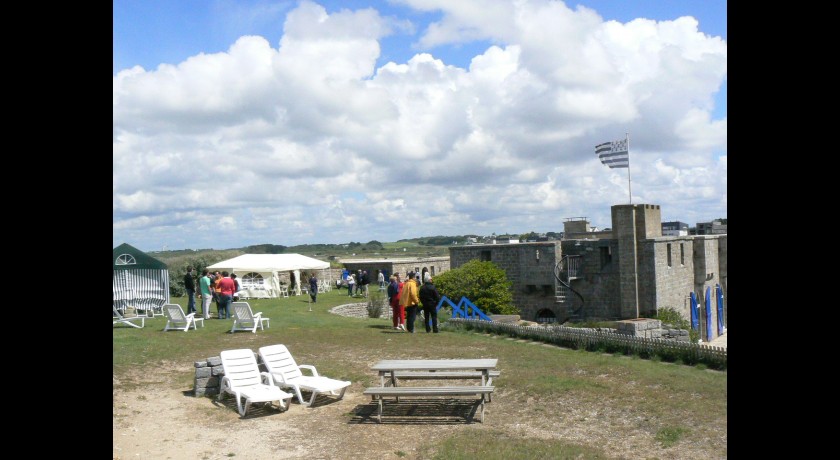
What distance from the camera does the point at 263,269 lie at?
102 feet

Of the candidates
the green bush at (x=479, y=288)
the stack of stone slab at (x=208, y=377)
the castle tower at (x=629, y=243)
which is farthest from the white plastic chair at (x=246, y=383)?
the castle tower at (x=629, y=243)

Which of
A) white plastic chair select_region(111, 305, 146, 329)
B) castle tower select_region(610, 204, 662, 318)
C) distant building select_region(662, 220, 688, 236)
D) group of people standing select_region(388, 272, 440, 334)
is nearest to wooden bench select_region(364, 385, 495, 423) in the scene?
group of people standing select_region(388, 272, 440, 334)

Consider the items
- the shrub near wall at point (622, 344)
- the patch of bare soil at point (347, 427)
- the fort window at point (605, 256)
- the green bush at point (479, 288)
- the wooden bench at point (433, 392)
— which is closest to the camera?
the patch of bare soil at point (347, 427)

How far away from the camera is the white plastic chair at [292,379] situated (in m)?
9.67

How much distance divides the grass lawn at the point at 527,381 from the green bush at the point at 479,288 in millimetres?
9546

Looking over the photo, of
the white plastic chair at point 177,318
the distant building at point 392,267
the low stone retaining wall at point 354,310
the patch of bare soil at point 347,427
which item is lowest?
the patch of bare soil at point 347,427

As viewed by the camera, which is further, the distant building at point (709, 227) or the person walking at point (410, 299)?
the distant building at point (709, 227)

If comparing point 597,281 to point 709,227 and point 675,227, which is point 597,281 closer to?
point 709,227

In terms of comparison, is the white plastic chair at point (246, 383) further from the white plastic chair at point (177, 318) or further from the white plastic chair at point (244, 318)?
the white plastic chair at point (177, 318)

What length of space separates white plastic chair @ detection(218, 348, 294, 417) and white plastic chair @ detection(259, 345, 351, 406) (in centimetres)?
14

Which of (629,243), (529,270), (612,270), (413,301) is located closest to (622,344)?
(413,301)
